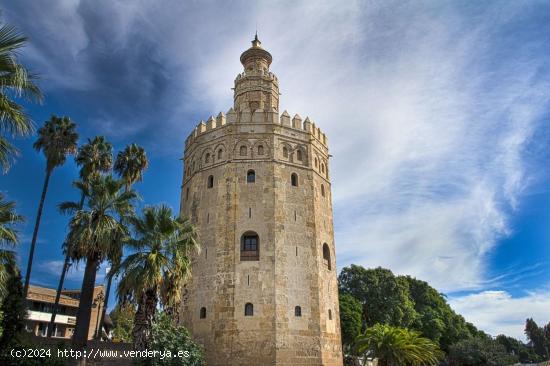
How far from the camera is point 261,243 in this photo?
24250mm

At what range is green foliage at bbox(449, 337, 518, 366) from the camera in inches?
1736

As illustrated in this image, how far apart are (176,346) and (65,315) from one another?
24168 mm

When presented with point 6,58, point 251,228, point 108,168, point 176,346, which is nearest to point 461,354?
point 251,228

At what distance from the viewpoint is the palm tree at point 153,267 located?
16.6 m

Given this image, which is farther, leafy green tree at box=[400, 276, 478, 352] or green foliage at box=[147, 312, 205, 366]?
leafy green tree at box=[400, 276, 478, 352]

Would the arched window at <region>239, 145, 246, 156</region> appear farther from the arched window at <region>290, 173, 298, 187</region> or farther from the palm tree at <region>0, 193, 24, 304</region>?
the palm tree at <region>0, 193, 24, 304</region>

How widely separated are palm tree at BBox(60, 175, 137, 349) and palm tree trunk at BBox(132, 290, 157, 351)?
2244 millimetres

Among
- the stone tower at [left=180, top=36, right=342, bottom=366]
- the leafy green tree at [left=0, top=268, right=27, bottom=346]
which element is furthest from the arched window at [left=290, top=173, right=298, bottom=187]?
the leafy green tree at [left=0, top=268, right=27, bottom=346]

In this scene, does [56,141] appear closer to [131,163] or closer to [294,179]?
[131,163]

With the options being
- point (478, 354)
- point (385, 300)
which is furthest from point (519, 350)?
point (385, 300)

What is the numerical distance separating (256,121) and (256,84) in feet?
16.3

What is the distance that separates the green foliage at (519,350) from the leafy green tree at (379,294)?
46633 millimetres

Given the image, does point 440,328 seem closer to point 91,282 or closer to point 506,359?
point 506,359

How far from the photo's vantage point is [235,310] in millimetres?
22953
